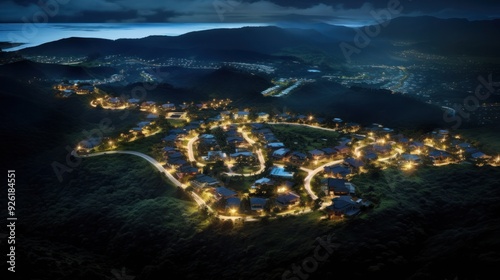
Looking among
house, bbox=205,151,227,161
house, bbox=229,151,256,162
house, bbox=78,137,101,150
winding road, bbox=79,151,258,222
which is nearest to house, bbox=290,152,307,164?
house, bbox=229,151,256,162

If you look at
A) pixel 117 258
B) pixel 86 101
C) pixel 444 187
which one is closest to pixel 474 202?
pixel 444 187

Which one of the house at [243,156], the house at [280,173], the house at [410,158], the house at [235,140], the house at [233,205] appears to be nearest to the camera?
the house at [233,205]

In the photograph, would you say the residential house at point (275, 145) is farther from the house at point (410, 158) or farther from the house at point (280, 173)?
the house at point (410, 158)

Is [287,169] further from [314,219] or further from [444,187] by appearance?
[444,187]

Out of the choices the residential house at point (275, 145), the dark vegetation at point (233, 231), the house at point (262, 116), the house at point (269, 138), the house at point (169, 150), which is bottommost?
the dark vegetation at point (233, 231)

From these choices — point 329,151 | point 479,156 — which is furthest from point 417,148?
point 329,151

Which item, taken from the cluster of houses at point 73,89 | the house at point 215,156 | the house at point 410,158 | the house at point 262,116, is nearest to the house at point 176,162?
the house at point 215,156

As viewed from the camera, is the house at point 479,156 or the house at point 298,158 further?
the house at point 298,158

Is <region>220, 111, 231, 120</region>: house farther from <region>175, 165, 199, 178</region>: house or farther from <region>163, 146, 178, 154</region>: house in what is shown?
<region>175, 165, 199, 178</region>: house
